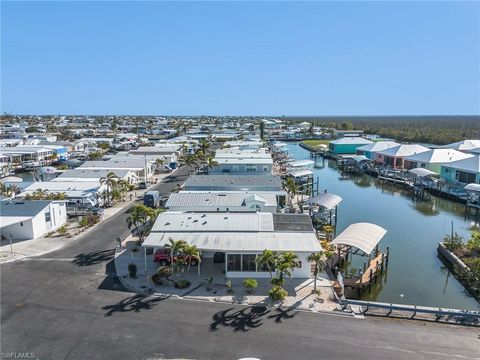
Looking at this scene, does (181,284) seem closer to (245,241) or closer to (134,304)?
(134,304)

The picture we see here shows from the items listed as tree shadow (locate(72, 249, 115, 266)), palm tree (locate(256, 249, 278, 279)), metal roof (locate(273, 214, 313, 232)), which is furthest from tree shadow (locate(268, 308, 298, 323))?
tree shadow (locate(72, 249, 115, 266))

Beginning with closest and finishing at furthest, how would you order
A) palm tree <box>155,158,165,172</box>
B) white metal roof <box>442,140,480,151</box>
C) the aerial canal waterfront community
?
the aerial canal waterfront community, palm tree <box>155,158,165,172</box>, white metal roof <box>442,140,480,151</box>

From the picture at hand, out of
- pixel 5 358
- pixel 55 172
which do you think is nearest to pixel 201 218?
pixel 5 358

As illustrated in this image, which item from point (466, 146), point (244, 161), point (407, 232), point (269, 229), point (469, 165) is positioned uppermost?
point (466, 146)

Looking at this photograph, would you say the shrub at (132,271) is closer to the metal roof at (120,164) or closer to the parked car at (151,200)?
the parked car at (151,200)

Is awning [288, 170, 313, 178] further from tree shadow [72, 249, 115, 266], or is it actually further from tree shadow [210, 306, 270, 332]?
tree shadow [210, 306, 270, 332]

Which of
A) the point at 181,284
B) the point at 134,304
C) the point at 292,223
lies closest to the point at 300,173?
the point at 292,223

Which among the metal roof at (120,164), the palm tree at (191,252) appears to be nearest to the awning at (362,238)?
the palm tree at (191,252)

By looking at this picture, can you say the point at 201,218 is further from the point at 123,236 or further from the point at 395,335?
the point at 395,335
